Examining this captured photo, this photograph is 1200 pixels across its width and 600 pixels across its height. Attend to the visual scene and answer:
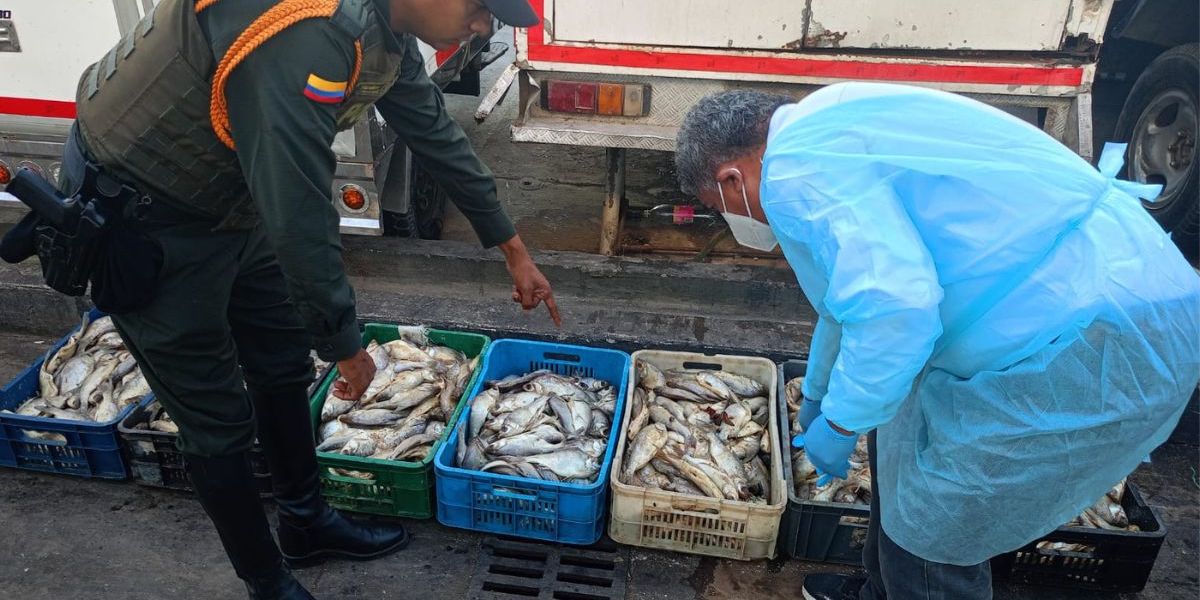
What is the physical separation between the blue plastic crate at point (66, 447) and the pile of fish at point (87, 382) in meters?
0.06

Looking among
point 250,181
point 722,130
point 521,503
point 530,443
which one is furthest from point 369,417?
point 722,130

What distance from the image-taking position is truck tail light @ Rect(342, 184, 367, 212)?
429 centimetres

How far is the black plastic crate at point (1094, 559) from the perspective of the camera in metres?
2.90

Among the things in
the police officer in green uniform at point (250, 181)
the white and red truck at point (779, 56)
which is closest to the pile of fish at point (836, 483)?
the police officer in green uniform at point (250, 181)

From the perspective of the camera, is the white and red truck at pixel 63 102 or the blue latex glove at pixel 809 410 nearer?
the blue latex glove at pixel 809 410

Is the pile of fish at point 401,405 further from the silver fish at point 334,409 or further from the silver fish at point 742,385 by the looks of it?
the silver fish at point 742,385

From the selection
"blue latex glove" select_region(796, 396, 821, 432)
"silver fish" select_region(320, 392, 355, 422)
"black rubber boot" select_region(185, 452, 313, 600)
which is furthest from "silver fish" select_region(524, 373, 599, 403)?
"black rubber boot" select_region(185, 452, 313, 600)

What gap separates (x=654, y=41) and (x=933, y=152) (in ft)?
8.59

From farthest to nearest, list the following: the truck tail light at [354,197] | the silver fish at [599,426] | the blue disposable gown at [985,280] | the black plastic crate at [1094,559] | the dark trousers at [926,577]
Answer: the truck tail light at [354,197] < the silver fish at [599,426] < the black plastic crate at [1094,559] < the dark trousers at [926,577] < the blue disposable gown at [985,280]

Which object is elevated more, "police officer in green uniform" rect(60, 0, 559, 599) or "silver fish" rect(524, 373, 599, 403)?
"police officer in green uniform" rect(60, 0, 559, 599)

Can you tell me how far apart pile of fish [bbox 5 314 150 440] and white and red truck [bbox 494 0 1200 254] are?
2111 millimetres

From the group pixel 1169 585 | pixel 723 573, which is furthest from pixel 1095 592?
pixel 723 573

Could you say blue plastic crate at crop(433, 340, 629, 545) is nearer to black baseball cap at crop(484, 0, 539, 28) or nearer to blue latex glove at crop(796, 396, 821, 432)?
blue latex glove at crop(796, 396, 821, 432)

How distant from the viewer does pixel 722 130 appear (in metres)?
1.92
